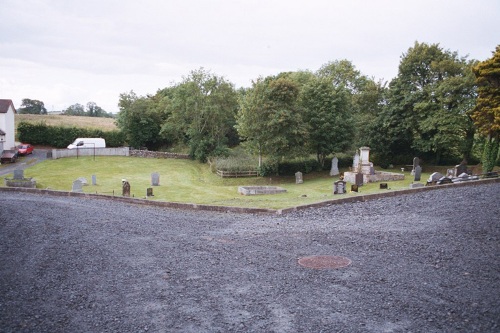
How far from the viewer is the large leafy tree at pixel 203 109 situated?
161 feet

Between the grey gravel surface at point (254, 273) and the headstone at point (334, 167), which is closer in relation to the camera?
the grey gravel surface at point (254, 273)

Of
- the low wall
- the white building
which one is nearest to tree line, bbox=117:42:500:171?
the low wall

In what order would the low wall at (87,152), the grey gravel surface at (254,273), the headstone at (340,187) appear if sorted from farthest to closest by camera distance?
1. the low wall at (87,152)
2. the headstone at (340,187)
3. the grey gravel surface at (254,273)

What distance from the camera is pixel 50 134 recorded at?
184 feet

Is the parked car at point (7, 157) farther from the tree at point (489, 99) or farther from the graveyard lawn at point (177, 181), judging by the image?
the tree at point (489, 99)

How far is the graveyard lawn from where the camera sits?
24312 mm

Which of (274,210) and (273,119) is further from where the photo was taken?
(273,119)

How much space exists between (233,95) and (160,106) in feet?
41.4

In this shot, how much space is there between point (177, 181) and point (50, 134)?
31902 mm

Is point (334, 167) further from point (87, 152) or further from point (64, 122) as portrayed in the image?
point (64, 122)

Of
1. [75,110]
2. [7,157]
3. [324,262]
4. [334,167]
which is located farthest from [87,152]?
[75,110]

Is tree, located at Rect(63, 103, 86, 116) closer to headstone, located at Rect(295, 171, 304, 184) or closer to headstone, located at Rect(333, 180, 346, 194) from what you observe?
headstone, located at Rect(295, 171, 304, 184)

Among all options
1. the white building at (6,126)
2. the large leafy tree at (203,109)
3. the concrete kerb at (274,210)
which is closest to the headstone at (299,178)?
the large leafy tree at (203,109)

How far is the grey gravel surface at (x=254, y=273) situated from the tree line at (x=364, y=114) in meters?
22.2
